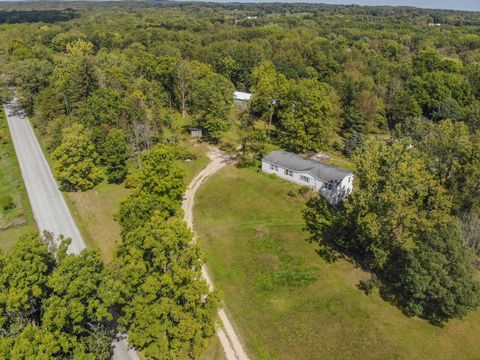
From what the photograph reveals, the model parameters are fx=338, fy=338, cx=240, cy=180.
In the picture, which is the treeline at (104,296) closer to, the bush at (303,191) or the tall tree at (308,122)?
the bush at (303,191)

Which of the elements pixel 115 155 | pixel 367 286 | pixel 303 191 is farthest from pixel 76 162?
pixel 367 286

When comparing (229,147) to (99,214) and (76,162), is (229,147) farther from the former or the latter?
(99,214)

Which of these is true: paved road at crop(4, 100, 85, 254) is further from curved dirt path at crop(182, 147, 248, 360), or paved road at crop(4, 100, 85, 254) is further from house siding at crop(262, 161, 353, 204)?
house siding at crop(262, 161, 353, 204)

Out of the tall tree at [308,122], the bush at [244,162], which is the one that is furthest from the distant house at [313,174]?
the tall tree at [308,122]

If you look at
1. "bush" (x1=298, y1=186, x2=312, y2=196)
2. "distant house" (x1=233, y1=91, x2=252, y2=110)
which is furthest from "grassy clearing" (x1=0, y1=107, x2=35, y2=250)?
"distant house" (x1=233, y1=91, x2=252, y2=110)

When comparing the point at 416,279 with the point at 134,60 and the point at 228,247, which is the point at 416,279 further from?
the point at 134,60

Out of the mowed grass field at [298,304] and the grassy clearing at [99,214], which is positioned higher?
the mowed grass field at [298,304]
